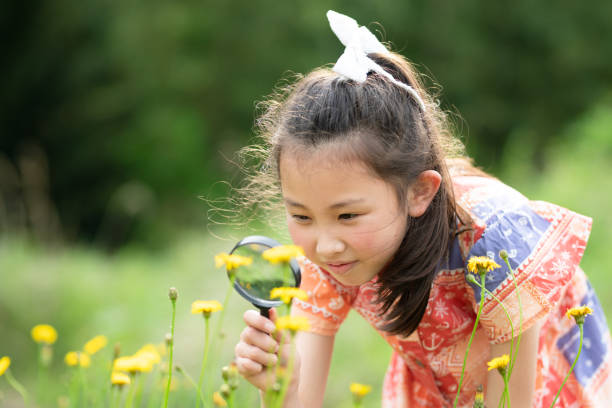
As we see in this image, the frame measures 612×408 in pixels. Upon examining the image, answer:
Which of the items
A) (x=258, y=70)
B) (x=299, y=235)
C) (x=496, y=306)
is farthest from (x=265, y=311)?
(x=258, y=70)

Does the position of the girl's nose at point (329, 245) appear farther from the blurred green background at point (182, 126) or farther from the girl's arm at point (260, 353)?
the blurred green background at point (182, 126)

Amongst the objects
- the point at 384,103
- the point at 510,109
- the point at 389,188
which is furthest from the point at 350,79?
the point at 510,109

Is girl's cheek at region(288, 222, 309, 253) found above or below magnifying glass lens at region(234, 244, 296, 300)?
above

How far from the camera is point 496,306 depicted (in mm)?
1408

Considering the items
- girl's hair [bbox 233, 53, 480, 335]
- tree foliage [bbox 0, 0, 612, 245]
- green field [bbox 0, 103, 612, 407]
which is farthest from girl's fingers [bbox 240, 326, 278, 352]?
tree foliage [bbox 0, 0, 612, 245]

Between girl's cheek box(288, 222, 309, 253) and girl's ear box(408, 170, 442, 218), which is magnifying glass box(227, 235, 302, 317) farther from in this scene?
girl's ear box(408, 170, 442, 218)

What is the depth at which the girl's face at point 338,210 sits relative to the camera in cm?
128

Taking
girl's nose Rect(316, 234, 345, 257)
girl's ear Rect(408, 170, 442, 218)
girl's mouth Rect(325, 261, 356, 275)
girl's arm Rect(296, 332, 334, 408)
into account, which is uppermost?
girl's ear Rect(408, 170, 442, 218)

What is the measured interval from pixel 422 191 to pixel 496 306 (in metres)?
0.28

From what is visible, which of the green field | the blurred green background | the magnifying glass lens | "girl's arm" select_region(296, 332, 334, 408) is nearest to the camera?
the magnifying glass lens

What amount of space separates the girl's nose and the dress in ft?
1.03

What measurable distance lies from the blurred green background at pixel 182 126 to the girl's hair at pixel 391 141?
1.69 metres

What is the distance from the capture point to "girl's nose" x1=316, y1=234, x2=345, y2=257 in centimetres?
130

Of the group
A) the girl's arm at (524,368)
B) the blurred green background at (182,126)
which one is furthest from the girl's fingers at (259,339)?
the blurred green background at (182,126)
